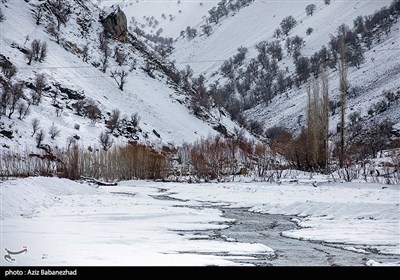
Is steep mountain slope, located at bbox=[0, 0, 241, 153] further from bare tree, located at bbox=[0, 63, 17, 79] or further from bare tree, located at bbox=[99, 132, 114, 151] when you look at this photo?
bare tree, located at bbox=[0, 63, 17, 79]

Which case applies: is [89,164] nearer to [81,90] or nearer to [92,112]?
[92,112]

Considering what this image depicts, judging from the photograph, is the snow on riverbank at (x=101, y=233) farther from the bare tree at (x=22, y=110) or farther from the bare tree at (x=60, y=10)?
the bare tree at (x=60, y=10)

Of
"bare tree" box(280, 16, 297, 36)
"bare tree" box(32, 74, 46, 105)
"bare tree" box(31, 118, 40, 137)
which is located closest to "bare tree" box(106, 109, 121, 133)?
"bare tree" box(32, 74, 46, 105)

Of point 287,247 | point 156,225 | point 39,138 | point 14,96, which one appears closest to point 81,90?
point 14,96

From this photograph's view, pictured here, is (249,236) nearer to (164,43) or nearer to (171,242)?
(171,242)

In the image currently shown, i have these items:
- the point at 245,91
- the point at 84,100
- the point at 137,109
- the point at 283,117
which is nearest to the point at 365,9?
the point at 245,91

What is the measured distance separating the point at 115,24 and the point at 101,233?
66.8 meters

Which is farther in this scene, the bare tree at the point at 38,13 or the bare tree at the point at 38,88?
the bare tree at the point at 38,13

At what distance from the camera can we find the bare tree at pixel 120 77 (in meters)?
58.2

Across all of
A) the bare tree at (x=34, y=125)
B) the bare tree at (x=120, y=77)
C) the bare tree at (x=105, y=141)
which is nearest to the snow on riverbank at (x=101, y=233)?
the bare tree at (x=34, y=125)

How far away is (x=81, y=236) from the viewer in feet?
29.7

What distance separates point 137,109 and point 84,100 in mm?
7909

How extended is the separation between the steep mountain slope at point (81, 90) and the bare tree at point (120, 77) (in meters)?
0.62

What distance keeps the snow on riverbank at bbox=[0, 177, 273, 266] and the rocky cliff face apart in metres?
56.6
